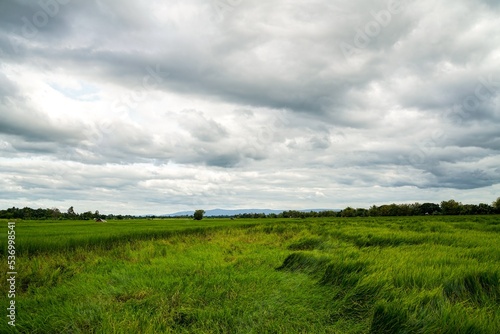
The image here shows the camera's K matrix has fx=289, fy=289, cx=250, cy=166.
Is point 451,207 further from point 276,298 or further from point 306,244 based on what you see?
point 276,298

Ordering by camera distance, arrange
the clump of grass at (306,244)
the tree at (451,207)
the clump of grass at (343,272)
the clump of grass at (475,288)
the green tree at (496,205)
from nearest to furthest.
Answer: the clump of grass at (475,288), the clump of grass at (343,272), the clump of grass at (306,244), the green tree at (496,205), the tree at (451,207)

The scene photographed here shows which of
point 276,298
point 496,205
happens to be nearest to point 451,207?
point 496,205

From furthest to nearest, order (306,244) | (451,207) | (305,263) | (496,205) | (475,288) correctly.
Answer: (451,207)
(496,205)
(306,244)
(305,263)
(475,288)

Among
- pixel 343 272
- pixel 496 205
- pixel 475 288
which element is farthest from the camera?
pixel 496 205

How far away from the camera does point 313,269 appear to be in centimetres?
759

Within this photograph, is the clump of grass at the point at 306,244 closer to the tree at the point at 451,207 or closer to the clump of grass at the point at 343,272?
the clump of grass at the point at 343,272

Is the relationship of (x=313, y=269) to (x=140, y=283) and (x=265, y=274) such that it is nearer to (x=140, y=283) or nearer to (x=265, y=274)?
(x=265, y=274)

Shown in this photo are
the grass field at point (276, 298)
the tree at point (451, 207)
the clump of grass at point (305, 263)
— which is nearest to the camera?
the grass field at point (276, 298)

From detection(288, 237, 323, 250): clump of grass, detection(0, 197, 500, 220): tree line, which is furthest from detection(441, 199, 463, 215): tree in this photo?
detection(288, 237, 323, 250): clump of grass

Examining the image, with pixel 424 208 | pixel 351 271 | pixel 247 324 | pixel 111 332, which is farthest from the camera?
pixel 424 208

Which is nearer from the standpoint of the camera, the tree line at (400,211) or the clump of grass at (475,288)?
the clump of grass at (475,288)

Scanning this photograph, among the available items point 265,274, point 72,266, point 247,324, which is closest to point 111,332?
point 247,324

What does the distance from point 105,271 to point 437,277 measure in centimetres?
859

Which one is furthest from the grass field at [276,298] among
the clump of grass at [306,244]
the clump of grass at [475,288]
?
the clump of grass at [306,244]
